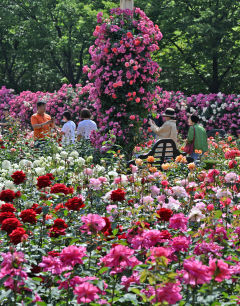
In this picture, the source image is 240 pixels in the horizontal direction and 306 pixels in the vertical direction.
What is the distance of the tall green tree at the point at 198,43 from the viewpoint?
59.8ft

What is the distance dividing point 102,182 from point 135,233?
1.02 m

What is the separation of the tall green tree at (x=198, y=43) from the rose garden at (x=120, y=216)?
11.3 m

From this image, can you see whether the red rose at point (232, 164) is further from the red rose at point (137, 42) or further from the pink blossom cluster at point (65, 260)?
the red rose at point (137, 42)

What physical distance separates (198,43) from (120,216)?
1728 centimetres

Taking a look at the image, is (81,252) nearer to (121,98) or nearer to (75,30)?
(121,98)

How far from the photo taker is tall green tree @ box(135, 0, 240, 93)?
1823 cm

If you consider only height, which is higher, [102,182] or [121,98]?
[121,98]

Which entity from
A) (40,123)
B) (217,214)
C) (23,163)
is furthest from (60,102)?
(217,214)

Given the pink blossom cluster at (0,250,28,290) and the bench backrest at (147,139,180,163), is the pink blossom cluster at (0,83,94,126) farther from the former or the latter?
the pink blossom cluster at (0,250,28,290)

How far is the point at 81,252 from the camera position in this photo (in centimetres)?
197

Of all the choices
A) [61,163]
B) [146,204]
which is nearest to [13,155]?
[61,163]

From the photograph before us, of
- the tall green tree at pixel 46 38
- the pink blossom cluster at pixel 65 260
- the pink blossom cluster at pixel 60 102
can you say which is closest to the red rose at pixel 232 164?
the pink blossom cluster at pixel 65 260

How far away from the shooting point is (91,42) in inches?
875

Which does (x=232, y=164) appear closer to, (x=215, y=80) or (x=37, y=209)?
(x=37, y=209)
